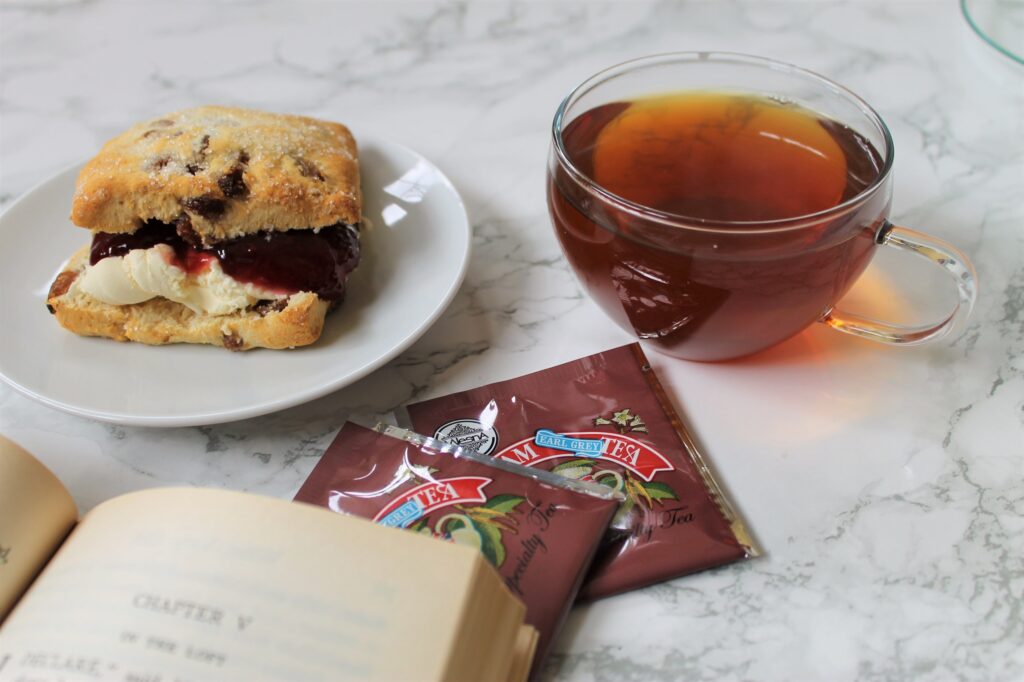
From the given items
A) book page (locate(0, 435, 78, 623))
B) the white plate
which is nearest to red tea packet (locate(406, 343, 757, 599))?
the white plate

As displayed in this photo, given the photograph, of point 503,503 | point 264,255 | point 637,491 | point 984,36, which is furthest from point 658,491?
point 984,36

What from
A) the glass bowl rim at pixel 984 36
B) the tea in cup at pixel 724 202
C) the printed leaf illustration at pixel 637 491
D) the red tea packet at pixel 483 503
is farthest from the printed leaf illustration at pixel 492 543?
the glass bowl rim at pixel 984 36

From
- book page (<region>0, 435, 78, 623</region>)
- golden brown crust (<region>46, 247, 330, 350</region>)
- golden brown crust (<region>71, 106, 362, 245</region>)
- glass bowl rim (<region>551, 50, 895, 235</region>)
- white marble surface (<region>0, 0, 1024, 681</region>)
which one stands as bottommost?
white marble surface (<region>0, 0, 1024, 681</region>)

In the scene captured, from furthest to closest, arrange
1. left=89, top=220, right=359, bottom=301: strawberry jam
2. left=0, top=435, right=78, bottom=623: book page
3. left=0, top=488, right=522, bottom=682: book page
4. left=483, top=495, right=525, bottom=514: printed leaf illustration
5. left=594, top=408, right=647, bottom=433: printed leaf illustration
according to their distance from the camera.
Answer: left=89, top=220, right=359, bottom=301: strawberry jam → left=594, top=408, right=647, bottom=433: printed leaf illustration → left=483, top=495, right=525, bottom=514: printed leaf illustration → left=0, top=435, right=78, bottom=623: book page → left=0, top=488, right=522, bottom=682: book page

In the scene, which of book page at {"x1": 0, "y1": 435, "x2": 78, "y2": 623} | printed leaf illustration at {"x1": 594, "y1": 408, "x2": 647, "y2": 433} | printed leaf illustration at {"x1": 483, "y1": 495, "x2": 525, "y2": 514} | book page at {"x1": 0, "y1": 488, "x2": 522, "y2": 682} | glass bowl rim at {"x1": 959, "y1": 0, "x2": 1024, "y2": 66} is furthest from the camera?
glass bowl rim at {"x1": 959, "y1": 0, "x2": 1024, "y2": 66}

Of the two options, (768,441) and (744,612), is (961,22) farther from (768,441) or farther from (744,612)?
(744,612)

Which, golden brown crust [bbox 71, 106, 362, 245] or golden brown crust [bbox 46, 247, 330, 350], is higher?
golden brown crust [bbox 71, 106, 362, 245]

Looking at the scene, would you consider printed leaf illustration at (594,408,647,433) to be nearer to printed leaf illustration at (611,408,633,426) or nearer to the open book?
printed leaf illustration at (611,408,633,426)
